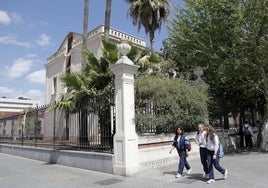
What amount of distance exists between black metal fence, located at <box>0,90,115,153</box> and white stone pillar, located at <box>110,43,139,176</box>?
0.89 meters

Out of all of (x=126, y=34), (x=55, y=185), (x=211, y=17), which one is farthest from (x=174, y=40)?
A: (x=55, y=185)

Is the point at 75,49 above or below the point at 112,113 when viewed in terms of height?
above

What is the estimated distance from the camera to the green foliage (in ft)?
37.4

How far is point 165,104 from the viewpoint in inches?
469

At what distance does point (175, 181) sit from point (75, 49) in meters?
17.2

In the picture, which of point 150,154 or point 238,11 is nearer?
point 150,154

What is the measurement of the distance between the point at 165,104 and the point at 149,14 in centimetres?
1143

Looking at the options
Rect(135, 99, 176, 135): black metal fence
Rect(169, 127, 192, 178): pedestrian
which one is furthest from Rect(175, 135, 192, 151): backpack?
Rect(135, 99, 176, 135): black metal fence

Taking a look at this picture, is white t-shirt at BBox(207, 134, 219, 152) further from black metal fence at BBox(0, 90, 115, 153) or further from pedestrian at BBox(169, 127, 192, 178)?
black metal fence at BBox(0, 90, 115, 153)

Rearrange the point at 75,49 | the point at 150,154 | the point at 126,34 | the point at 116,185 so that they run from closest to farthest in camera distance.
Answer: the point at 116,185, the point at 150,154, the point at 126,34, the point at 75,49

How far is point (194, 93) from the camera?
13.0 meters

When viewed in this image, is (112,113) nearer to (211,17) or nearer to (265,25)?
(211,17)

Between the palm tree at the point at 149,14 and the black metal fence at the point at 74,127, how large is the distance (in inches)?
380

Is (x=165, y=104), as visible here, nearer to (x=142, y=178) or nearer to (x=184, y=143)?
(x=184, y=143)
